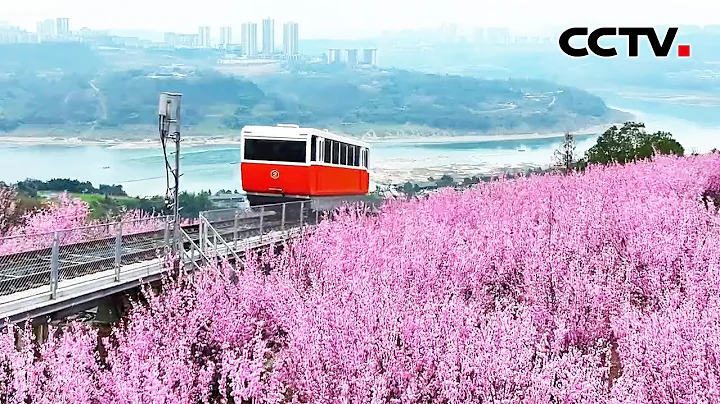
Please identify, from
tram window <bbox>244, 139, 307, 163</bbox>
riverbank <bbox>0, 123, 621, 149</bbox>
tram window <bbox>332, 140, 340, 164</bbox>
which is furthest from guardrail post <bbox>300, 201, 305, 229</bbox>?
riverbank <bbox>0, 123, 621, 149</bbox>

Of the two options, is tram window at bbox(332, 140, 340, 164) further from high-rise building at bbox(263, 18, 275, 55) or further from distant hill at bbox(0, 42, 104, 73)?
high-rise building at bbox(263, 18, 275, 55)

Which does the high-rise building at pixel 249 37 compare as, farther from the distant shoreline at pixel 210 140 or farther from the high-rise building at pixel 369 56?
the distant shoreline at pixel 210 140

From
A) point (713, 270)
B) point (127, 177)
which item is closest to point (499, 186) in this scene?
point (713, 270)

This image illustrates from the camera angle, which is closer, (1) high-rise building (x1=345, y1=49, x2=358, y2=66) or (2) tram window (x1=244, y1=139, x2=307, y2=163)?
(2) tram window (x1=244, y1=139, x2=307, y2=163)

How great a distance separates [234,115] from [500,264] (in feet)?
339

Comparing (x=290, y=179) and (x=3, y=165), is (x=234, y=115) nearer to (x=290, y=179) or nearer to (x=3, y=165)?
(x=3, y=165)

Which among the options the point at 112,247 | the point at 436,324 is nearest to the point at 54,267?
the point at 112,247

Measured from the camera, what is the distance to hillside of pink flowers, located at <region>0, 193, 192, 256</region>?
12.5 meters

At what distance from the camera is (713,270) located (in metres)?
12.3

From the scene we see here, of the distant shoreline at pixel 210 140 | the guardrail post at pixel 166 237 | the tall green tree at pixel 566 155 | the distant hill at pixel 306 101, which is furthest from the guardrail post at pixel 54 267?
the distant hill at pixel 306 101

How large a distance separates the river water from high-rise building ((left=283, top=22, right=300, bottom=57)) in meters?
73.7

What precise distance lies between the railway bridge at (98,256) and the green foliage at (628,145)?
22.0m

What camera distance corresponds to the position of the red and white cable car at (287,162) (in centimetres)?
2150

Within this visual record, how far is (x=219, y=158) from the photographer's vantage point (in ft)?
301
